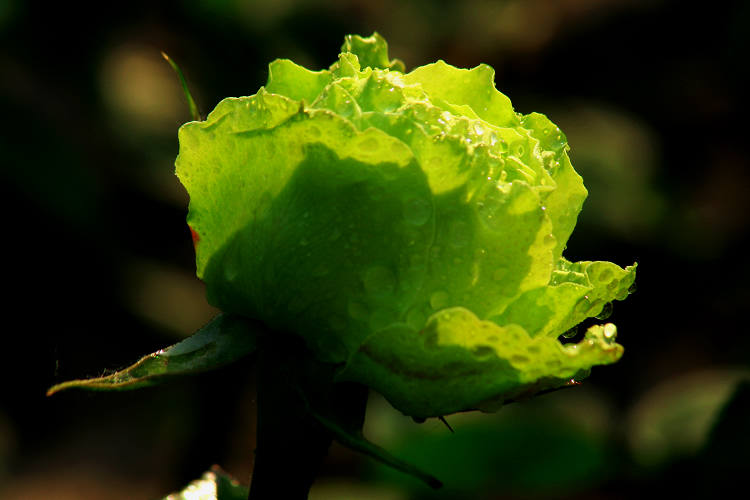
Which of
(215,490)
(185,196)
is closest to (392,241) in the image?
(215,490)

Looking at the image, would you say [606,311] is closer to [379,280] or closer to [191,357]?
[379,280]

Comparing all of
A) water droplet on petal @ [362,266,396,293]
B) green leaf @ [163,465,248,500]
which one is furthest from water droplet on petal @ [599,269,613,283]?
green leaf @ [163,465,248,500]

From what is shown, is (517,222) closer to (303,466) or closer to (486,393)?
(486,393)

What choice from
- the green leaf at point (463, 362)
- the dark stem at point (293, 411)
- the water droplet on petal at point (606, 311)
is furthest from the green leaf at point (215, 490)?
the water droplet on petal at point (606, 311)

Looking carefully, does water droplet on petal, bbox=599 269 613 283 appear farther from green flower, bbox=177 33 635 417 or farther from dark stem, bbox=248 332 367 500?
dark stem, bbox=248 332 367 500

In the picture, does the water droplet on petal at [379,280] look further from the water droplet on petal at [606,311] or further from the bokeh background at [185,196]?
the bokeh background at [185,196]

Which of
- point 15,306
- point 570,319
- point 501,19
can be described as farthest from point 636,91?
point 570,319
